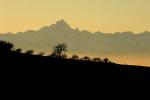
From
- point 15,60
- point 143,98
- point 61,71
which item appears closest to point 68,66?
point 61,71

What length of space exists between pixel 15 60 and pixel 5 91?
12.5m

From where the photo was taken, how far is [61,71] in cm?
7300

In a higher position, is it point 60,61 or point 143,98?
point 60,61

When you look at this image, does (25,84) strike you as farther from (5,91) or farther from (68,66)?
(68,66)

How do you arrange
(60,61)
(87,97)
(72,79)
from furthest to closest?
(60,61) < (72,79) < (87,97)

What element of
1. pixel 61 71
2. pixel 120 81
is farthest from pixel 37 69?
pixel 120 81

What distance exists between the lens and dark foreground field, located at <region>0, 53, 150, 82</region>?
233 ft

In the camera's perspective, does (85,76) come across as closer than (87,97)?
No

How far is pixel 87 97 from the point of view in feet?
221

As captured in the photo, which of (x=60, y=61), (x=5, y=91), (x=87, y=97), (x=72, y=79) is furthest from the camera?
(x=60, y=61)

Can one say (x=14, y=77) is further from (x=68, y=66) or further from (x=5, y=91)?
(x=68, y=66)

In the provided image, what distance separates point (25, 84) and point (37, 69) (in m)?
6.26

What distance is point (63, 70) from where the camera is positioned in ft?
241

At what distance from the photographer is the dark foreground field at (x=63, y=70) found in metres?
70.9
